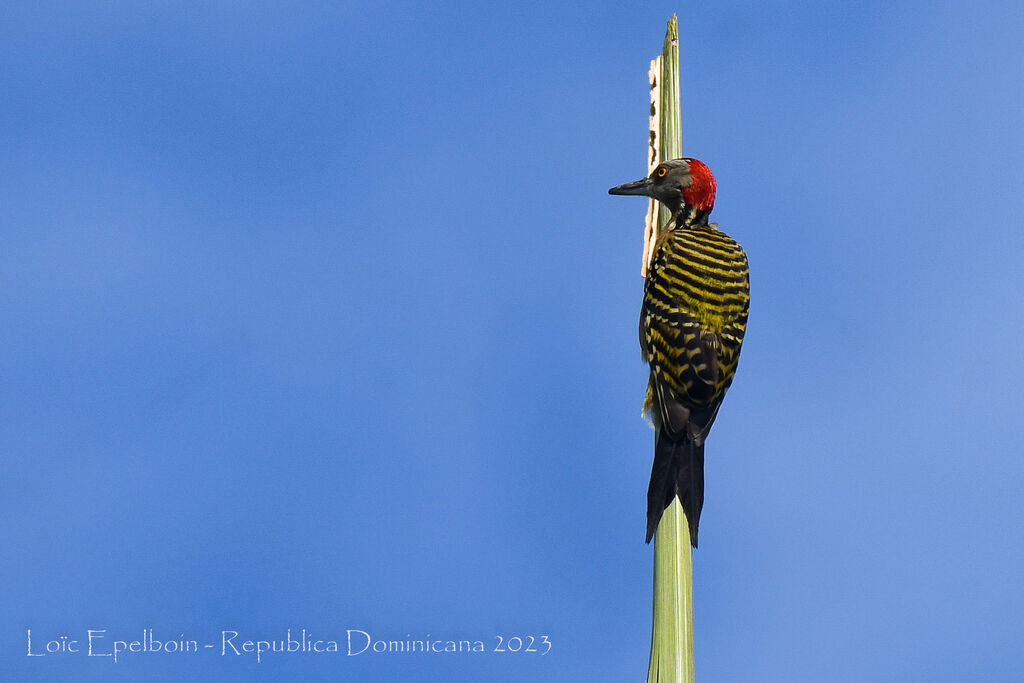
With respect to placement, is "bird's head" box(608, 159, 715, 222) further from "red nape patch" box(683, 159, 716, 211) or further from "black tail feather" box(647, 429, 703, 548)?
"black tail feather" box(647, 429, 703, 548)

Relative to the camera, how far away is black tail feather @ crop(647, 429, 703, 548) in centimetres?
441

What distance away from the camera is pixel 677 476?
15.7ft

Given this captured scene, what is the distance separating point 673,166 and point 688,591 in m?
2.11

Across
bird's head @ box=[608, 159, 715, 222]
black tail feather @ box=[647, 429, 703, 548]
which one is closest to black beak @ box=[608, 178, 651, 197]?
bird's head @ box=[608, 159, 715, 222]

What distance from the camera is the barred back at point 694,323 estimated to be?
215 inches

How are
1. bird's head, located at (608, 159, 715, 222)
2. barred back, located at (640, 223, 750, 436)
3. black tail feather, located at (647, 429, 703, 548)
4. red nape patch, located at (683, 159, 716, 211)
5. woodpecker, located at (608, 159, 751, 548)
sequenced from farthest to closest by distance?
red nape patch, located at (683, 159, 716, 211) → bird's head, located at (608, 159, 715, 222) → barred back, located at (640, 223, 750, 436) → woodpecker, located at (608, 159, 751, 548) → black tail feather, located at (647, 429, 703, 548)

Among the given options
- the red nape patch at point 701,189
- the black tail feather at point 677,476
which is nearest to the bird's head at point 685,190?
the red nape patch at point 701,189

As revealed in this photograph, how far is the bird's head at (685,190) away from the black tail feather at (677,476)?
1376 millimetres

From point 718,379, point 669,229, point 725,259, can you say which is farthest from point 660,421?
point 669,229

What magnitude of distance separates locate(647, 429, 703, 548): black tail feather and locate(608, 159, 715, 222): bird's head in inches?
54.2

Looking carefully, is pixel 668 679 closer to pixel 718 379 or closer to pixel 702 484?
pixel 702 484

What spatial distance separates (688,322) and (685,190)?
3.05ft

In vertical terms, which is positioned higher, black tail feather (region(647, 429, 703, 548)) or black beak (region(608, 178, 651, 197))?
black beak (region(608, 178, 651, 197))

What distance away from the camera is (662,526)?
3.44m
